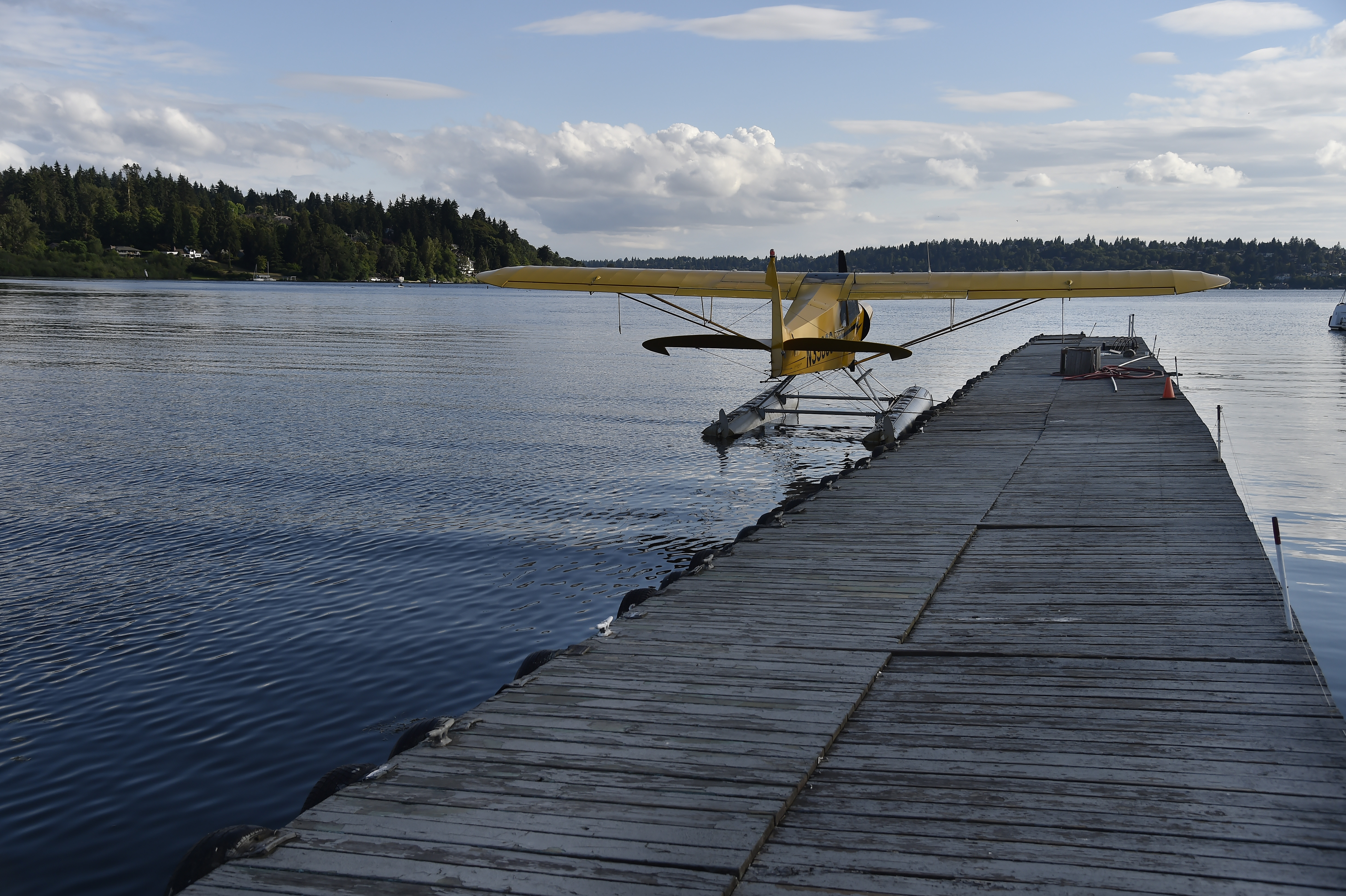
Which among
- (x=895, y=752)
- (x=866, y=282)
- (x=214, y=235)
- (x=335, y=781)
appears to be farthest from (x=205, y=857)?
(x=214, y=235)

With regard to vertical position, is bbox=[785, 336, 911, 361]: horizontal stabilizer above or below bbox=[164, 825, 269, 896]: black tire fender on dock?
above

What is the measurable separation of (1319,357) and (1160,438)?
3447 centimetres

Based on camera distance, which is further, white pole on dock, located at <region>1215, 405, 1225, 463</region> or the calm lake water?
white pole on dock, located at <region>1215, 405, 1225, 463</region>

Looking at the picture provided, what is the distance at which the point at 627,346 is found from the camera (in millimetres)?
49719

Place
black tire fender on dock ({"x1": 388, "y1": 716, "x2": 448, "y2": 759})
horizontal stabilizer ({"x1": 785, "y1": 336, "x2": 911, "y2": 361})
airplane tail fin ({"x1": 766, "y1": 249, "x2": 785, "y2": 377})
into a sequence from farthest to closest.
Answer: airplane tail fin ({"x1": 766, "y1": 249, "x2": 785, "y2": 377}), horizontal stabilizer ({"x1": 785, "y1": 336, "x2": 911, "y2": 361}), black tire fender on dock ({"x1": 388, "y1": 716, "x2": 448, "y2": 759})

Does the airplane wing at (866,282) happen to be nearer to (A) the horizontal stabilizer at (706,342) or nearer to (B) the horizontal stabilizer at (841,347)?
(A) the horizontal stabilizer at (706,342)

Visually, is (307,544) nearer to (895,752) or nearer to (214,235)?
(895,752)

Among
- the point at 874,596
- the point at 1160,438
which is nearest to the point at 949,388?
the point at 1160,438

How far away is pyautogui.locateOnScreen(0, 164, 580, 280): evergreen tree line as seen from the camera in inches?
5344

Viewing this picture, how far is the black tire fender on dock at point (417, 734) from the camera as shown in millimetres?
4730

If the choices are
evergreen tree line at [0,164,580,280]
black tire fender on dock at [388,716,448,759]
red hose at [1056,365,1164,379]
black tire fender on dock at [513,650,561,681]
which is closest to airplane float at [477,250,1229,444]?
red hose at [1056,365,1164,379]

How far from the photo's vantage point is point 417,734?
4.80m

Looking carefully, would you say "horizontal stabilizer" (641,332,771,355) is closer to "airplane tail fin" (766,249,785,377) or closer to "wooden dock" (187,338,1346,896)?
"airplane tail fin" (766,249,785,377)

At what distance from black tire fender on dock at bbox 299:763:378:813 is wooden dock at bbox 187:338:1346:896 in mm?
300
